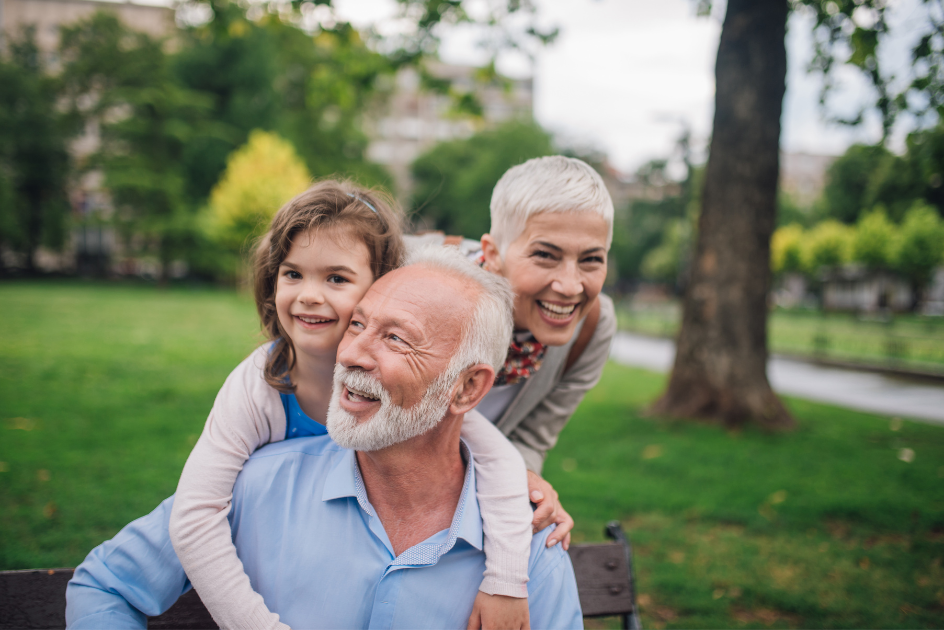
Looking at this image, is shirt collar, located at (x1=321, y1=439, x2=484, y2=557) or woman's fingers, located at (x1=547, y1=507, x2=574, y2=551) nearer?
shirt collar, located at (x1=321, y1=439, x2=484, y2=557)

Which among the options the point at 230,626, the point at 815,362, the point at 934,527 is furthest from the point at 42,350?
the point at 815,362

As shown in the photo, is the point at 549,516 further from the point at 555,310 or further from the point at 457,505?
the point at 555,310

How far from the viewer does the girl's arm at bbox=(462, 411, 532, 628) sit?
5.85ft

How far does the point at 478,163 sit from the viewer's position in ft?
181

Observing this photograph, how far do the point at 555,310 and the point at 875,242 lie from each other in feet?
157

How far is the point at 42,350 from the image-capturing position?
10.8 m

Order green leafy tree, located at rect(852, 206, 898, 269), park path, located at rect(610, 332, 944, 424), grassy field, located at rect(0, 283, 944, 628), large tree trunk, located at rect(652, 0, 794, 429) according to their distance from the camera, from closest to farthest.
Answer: grassy field, located at rect(0, 283, 944, 628)
large tree trunk, located at rect(652, 0, 794, 429)
park path, located at rect(610, 332, 944, 424)
green leafy tree, located at rect(852, 206, 898, 269)

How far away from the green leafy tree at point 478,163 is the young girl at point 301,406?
49.1 metres

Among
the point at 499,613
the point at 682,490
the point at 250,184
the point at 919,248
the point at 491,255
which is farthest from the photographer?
the point at 919,248

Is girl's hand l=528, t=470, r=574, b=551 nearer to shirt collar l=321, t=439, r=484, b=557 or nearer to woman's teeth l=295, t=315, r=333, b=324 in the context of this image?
shirt collar l=321, t=439, r=484, b=557

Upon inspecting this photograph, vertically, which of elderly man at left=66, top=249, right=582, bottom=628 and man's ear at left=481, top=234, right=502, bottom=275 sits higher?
man's ear at left=481, top=234, right=502, bottom=275

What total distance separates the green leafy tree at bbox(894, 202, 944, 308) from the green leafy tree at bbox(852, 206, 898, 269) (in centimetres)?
162

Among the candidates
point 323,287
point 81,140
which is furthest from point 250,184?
point 323,287

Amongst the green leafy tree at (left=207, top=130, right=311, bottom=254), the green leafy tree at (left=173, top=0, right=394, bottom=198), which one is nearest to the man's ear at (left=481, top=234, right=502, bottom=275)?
the green leafy tree at (left=173, top=0, right=394, bottom=198)
